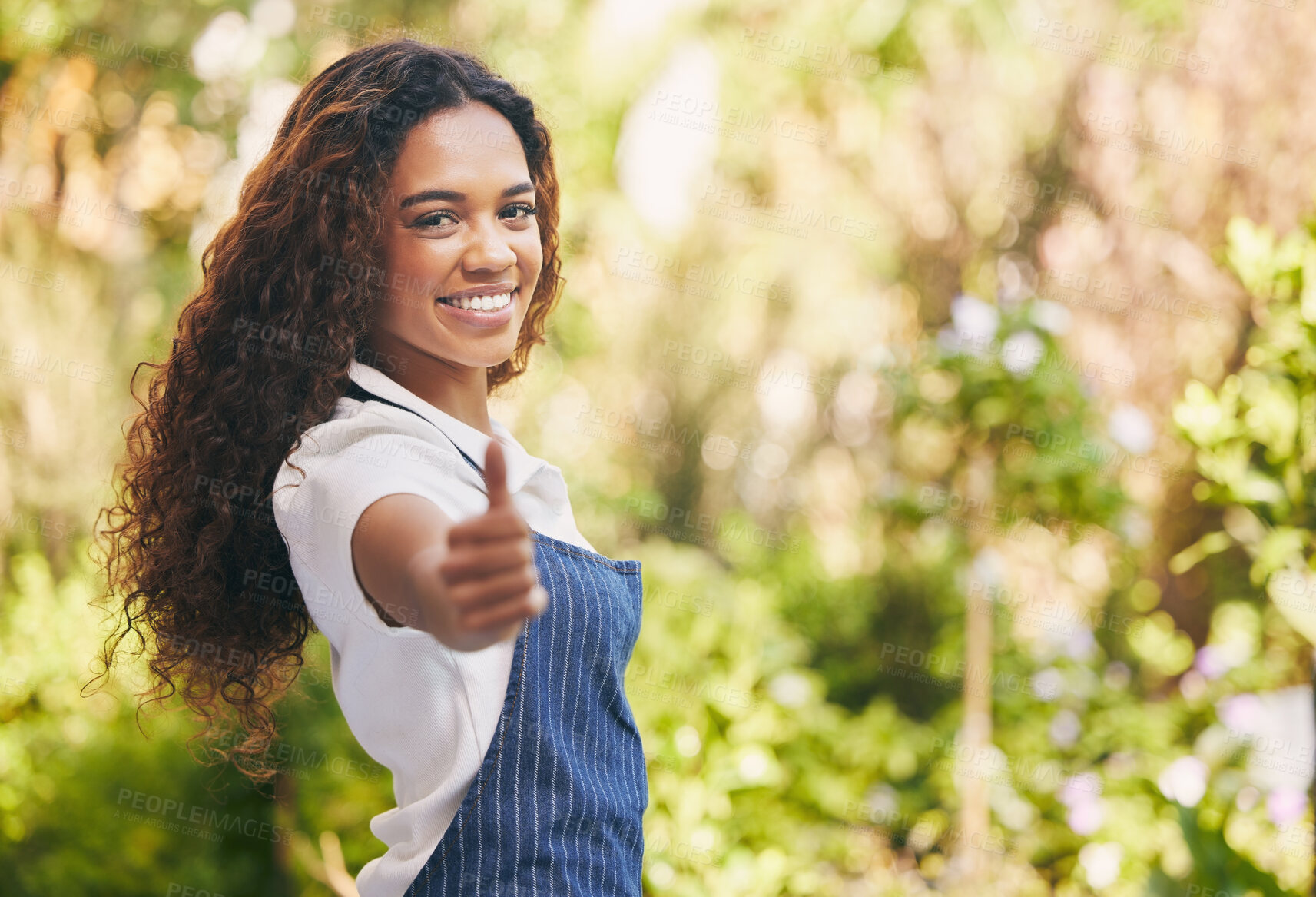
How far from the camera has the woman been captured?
0.86 m

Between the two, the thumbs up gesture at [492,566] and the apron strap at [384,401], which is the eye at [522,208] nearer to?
the apron strap at [384,401]

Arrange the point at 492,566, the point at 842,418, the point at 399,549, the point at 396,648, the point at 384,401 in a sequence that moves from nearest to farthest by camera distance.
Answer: the point at 492,566 → the point at 399,549 → the point at 396,648 → the point at 384,401 → the point at 842,418

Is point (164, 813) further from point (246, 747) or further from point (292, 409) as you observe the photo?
point (292, 409)

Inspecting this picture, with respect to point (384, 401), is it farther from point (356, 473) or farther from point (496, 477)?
point (496, 477)

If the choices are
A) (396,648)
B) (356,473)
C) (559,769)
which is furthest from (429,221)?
(559,769)

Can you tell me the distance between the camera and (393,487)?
31.7 inches

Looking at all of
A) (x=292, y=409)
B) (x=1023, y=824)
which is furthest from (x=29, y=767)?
(x=1023, y=824)

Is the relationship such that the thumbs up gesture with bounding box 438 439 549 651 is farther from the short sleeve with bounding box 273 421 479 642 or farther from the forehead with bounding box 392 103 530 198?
the forehead with bounding box 392 103 530 198

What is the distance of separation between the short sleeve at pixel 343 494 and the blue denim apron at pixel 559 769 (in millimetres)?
81

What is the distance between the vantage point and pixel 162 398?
107 cm

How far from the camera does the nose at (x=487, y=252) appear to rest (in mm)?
978

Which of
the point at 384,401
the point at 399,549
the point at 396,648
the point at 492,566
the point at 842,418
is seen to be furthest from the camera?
the point at 842,418

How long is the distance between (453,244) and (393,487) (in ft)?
0.99

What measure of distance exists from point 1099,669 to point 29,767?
3.69m
